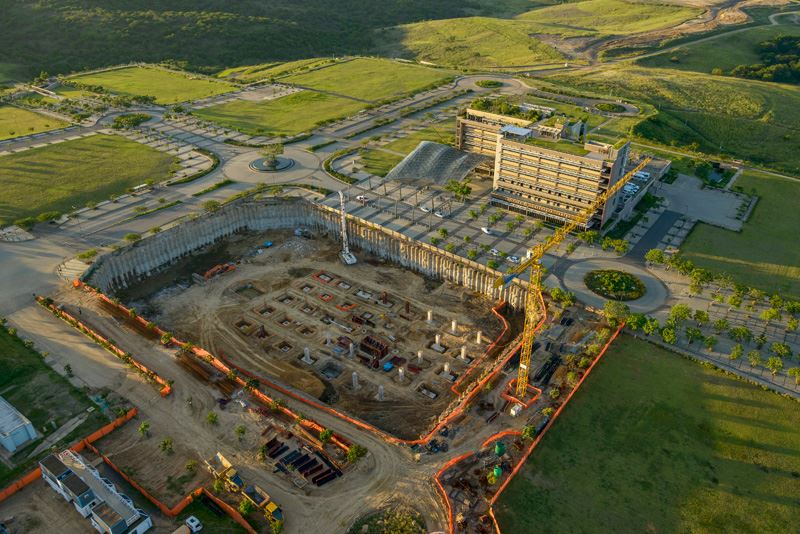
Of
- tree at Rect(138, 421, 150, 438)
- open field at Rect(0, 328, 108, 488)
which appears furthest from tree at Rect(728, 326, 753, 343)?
open field at Rect(0, 328, 108, 488)

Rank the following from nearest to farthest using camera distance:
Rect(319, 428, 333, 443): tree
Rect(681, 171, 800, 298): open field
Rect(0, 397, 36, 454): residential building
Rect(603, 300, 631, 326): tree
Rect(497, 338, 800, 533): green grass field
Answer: Rect(497, 338, 800, 533): green grass field
Rect(0, 397, 36, 454): residential building
Rect(319, 428, 333, 443): tree
Rect(603, 300, 631, 326): tree
Rect(681, 171, 800, 298): open field

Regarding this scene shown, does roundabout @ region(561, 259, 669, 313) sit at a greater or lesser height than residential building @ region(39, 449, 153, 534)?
lesser

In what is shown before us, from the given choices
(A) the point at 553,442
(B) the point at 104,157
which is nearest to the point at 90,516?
(A) the point at 553,442

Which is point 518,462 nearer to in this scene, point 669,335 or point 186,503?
point 669,335

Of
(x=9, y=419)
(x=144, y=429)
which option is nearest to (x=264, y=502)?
(x=144, y=429)

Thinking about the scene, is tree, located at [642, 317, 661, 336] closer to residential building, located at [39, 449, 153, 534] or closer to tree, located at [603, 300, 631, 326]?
tree, located at [603, 300, 631, 326]

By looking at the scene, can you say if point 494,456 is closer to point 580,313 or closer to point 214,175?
point 580,313

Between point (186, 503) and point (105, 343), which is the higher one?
point (105, 343)
